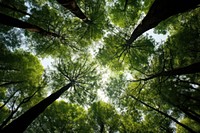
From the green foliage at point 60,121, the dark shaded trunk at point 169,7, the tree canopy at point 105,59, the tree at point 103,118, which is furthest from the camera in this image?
the tree at point 103,118

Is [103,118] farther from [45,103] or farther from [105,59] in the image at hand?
[45,103]

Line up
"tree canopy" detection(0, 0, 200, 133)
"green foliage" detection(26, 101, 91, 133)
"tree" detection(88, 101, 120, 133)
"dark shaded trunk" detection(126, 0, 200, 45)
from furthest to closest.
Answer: "tree" detection(88, 101, 120, 133), "green foliage" detection(26, 101, 91, 133), "tree canopy" detection(0, 0, 200, 133), "dark shaded trunk" detection(126, 0, 200, 45)

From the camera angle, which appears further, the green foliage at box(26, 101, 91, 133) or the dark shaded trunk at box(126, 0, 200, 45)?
the green foliage at box(26, 101, 91, 133)

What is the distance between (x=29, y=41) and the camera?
528 inches

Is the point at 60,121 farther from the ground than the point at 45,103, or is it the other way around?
the point at 60,121

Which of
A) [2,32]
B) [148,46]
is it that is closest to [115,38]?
[148,46]

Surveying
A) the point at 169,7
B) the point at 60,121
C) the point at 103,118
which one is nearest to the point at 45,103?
the point at 169,7

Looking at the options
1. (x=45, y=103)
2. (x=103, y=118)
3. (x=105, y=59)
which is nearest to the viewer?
(x=45, y=103)

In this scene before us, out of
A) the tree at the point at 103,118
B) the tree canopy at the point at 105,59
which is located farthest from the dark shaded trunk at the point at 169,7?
the tree at the point at 103,118

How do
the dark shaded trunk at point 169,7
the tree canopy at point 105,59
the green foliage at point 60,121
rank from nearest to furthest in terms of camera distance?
the dark shaded trunk at point 169,7 < the tree canopy at point 105,59 < the green foliage at point 60,121

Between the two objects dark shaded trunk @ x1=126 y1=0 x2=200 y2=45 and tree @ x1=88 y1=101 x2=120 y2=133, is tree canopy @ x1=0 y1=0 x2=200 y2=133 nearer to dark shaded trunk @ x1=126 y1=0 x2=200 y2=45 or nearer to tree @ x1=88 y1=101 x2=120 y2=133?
tree @ x1=88 y1=101 x2=120 y2=133

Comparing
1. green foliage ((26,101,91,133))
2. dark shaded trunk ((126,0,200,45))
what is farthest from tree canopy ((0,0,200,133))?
dark shaded trunk ((126,0,200,45))

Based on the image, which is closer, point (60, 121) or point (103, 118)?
point (60, 121)

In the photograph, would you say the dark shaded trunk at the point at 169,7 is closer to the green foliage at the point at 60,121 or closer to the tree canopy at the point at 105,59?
the tree canopy at the point at 105,59
